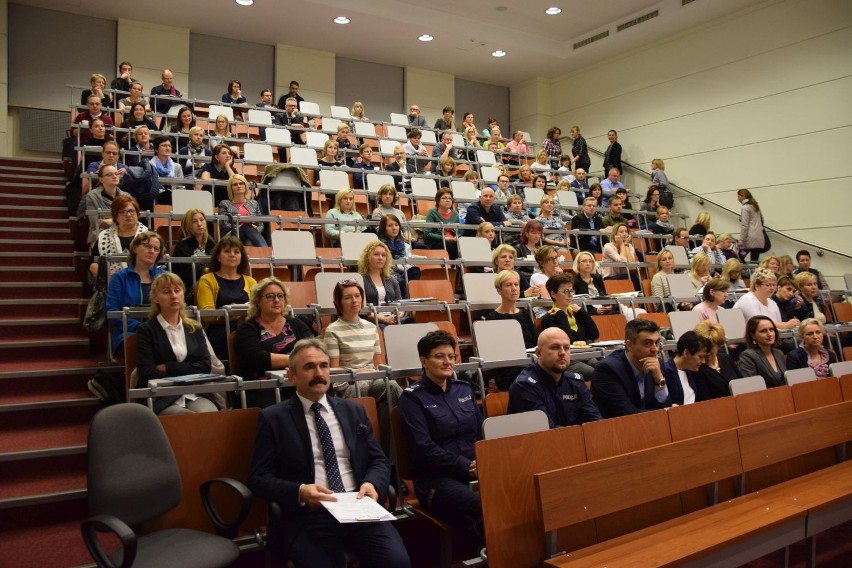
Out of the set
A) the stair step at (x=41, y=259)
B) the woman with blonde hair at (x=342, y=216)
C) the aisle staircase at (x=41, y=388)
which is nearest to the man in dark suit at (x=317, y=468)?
the aisle staircase at (x=41, y=388)

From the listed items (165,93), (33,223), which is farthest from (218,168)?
(165,93)

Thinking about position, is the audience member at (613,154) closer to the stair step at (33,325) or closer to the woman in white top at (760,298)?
the woman in white top at (760,298)

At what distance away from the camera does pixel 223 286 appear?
3273 mm

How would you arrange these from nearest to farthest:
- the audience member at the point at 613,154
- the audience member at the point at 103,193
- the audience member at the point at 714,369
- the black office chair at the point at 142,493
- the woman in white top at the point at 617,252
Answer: the black office chair at the point at 142,493
the audience member at the point at 714,369
the audience member at the point at 103,193
the woman in white top at the point at 617,252
the audience member at the point at 613,154

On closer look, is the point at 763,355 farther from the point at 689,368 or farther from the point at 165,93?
the point at 165,93

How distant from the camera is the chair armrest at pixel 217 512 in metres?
1.89

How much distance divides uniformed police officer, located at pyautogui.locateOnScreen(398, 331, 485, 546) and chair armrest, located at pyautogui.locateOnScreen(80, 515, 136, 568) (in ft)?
3.18

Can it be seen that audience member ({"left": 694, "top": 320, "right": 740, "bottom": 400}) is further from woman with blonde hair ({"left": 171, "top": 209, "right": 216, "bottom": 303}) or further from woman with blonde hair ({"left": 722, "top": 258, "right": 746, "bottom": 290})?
woman with blonde hair ({"left": 171, "top": 209, "right": 216, "bottom": 303})

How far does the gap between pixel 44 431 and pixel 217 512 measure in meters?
1.26

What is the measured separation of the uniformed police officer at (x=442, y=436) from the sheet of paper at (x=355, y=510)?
33cm

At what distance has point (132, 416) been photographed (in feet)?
6.29

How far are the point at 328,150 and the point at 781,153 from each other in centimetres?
524

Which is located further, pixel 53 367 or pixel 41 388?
pixel 53 367

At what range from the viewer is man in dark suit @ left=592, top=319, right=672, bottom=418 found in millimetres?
2881
